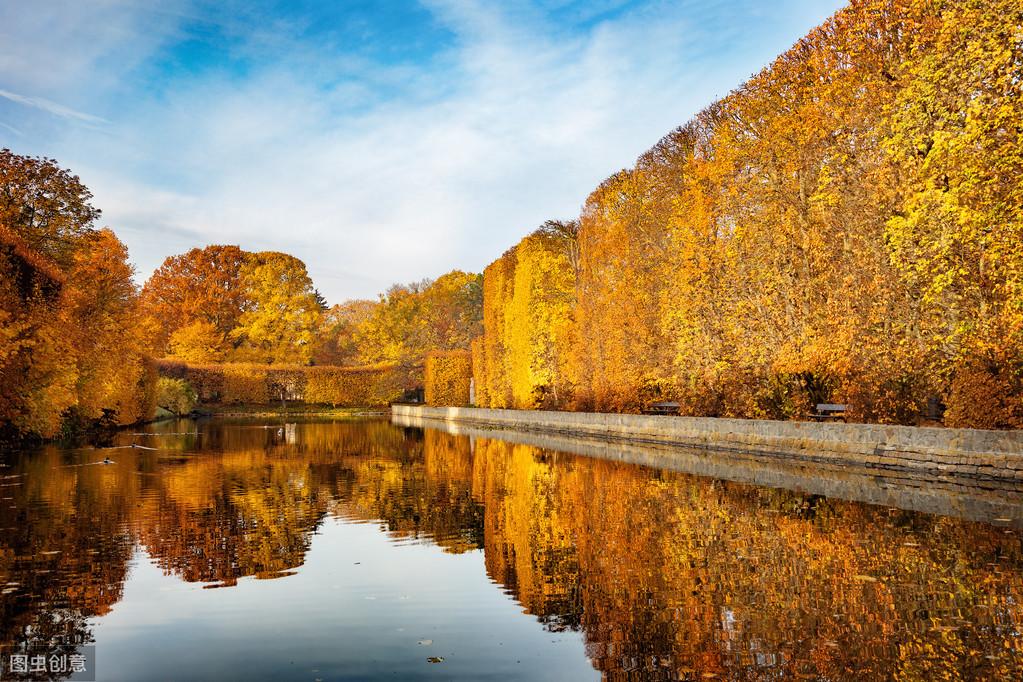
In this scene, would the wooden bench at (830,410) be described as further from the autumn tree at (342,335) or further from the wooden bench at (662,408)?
the autumn tree at (342,335)

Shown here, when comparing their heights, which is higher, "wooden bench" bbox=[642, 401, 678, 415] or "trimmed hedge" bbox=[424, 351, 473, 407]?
"trimmed hedge" bbox=[424, 351, 473, 407]

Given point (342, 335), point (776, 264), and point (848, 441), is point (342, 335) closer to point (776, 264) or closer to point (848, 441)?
point (776, 264)

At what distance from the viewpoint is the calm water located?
17.1 feet

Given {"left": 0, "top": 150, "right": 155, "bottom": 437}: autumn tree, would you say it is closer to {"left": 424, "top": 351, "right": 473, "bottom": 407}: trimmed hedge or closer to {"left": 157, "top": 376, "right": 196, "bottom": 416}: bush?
{"left": 157, "top": 376, "right": 196, "bottom": 416}: bush

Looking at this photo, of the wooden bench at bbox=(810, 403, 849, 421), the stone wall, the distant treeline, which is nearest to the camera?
the stone wall

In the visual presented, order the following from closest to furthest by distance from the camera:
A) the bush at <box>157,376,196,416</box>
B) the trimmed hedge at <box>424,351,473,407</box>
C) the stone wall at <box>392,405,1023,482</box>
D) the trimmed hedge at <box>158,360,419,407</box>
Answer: the stone wall at <box>392,405,1023,482</box> < the bush at <box>157,376,196,416</box> < the trimmed hedge at <box>424,351,473,407</box> < the trimmed hedge at <box>158,360,419,407</box>

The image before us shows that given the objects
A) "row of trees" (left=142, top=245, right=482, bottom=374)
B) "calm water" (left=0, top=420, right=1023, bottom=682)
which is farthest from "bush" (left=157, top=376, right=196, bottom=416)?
"calm water" (left=0, top=420, right=1023, bottom=682)

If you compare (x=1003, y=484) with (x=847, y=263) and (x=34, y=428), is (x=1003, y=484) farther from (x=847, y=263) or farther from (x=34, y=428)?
(x=34, y=428)

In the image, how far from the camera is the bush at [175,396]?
50812 millimetres

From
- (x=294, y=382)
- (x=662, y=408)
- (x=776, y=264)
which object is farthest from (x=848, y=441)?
(x=294, y=382)

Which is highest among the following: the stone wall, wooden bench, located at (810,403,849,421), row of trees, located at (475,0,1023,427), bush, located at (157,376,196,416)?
row of trees, located at (475,0,1023,427)

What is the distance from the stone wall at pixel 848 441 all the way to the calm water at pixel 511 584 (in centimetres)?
404

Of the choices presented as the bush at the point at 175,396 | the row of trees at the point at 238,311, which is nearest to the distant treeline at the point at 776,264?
the bush at the point at 175,396

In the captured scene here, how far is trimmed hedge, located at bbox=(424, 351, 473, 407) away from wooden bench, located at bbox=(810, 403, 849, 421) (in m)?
38.1
